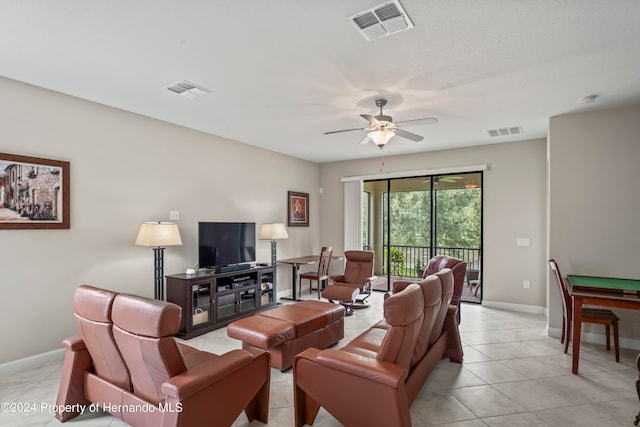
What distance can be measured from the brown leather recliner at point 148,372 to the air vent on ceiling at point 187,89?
2026 mm

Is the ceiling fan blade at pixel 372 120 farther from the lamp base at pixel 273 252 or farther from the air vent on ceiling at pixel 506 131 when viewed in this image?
the lamp base at pixel 273 252

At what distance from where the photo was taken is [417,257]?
21.5 ft

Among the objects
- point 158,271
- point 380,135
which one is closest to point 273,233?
point 158,271

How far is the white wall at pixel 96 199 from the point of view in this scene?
3.14 meters

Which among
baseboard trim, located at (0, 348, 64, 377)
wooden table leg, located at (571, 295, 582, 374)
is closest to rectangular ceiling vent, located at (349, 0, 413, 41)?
→ wooden table leg, located at (571, 295, 582, 374)

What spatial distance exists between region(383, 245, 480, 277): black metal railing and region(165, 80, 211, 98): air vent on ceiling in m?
4.75

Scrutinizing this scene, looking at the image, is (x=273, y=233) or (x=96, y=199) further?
(x=273, y=233)

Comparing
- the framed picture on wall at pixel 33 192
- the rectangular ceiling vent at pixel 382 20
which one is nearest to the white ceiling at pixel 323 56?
the rectangular ceiling vent at pixel 382 20

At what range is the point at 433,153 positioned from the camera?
6191 millimetres

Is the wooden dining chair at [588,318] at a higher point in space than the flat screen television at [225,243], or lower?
lower

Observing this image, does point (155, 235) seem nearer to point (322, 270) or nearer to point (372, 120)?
point (372, 120)

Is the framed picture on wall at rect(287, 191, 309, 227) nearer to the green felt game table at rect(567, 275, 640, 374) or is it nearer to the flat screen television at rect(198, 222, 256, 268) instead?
the flat screen television at rect(198, 222, 256, 268)

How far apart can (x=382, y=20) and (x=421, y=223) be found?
476 cm

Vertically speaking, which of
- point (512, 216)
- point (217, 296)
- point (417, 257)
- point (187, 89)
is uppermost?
point (187, 89)
